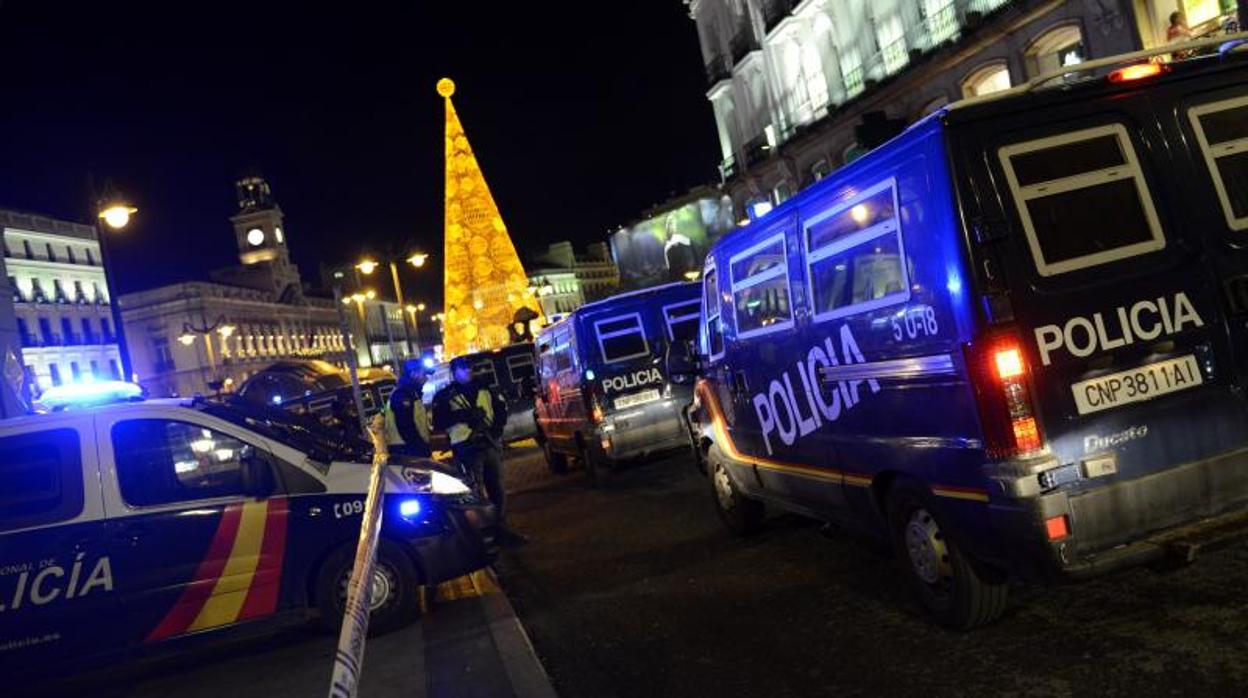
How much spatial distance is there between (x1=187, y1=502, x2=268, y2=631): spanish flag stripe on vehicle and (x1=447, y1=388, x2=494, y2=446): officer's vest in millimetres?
3860

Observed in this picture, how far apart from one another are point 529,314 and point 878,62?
14.3 metres

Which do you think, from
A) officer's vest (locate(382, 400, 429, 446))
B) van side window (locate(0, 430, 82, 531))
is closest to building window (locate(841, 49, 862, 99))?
officer's vest (locate(382, 400, 429, 446))

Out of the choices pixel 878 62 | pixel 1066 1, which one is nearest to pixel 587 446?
pixel 1066 1

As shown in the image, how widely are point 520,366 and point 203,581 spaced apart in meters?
19.6

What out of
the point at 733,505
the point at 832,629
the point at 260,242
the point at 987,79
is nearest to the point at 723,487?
the point at 733,505

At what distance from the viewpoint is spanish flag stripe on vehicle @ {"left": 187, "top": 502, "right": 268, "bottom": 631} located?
6367mm

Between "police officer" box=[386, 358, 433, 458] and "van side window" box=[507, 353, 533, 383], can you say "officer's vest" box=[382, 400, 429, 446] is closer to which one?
"police officer" box=[386, 358, 433, 458]

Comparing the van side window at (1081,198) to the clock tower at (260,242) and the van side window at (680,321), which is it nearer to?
the van side window at (680,321)

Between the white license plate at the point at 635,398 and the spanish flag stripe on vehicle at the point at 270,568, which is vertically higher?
the white license plate at the point at 635,398

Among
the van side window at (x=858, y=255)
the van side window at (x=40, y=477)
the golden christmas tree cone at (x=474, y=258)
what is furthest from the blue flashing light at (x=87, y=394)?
the golden christmas tree cone at (x=474, y=258)

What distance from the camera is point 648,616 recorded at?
6.37m

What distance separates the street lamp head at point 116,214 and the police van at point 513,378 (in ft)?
24.4

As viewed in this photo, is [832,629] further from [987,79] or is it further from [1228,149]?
[987,79]

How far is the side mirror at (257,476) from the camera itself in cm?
640
